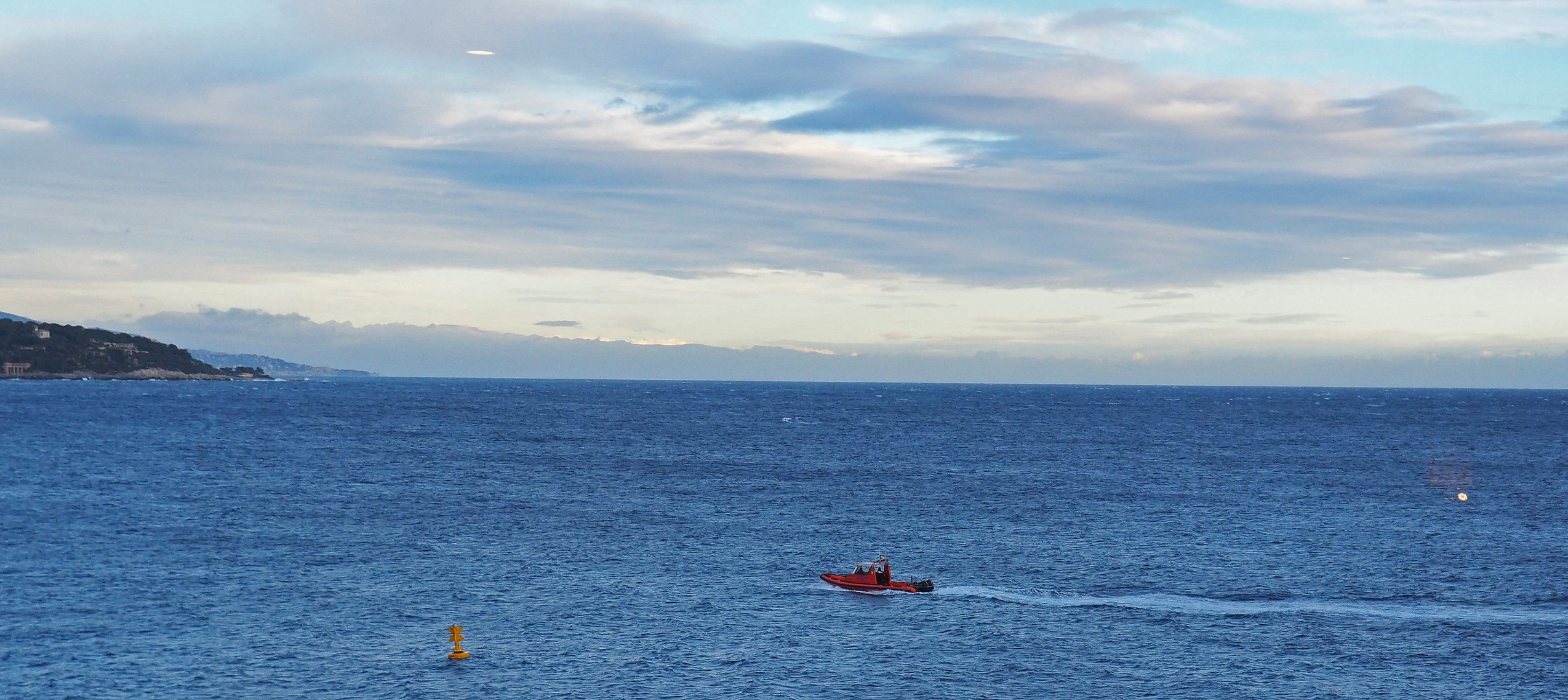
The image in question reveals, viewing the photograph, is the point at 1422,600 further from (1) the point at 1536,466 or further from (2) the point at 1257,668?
(1) the point at 1536,466

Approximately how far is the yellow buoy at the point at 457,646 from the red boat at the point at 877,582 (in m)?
25.6

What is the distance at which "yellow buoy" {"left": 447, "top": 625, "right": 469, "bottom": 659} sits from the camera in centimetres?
5562

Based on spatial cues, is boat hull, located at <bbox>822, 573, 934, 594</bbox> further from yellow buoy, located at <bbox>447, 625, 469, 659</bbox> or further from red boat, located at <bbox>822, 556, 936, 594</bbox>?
yellow buoy, located at <bbox>447, 625, 469, 659</bbox>

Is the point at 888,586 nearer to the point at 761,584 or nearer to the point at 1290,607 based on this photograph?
the point at 761,584

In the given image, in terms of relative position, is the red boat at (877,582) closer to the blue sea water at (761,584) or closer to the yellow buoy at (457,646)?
the blue sea water at (761,584)

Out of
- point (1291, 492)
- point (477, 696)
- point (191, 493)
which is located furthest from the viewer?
point (1291, 492)

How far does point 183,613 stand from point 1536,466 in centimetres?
17182

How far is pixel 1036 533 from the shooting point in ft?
311

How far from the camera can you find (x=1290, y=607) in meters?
69.1

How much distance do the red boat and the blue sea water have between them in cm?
123

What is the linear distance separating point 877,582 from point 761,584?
762 cm

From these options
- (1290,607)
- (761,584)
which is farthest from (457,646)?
(1290,607)

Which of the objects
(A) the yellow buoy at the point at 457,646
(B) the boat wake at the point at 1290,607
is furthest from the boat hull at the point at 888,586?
(A) the yellow buoy at the point at 457,646

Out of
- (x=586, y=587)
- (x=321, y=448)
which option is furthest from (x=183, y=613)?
(x=321, y=448)
